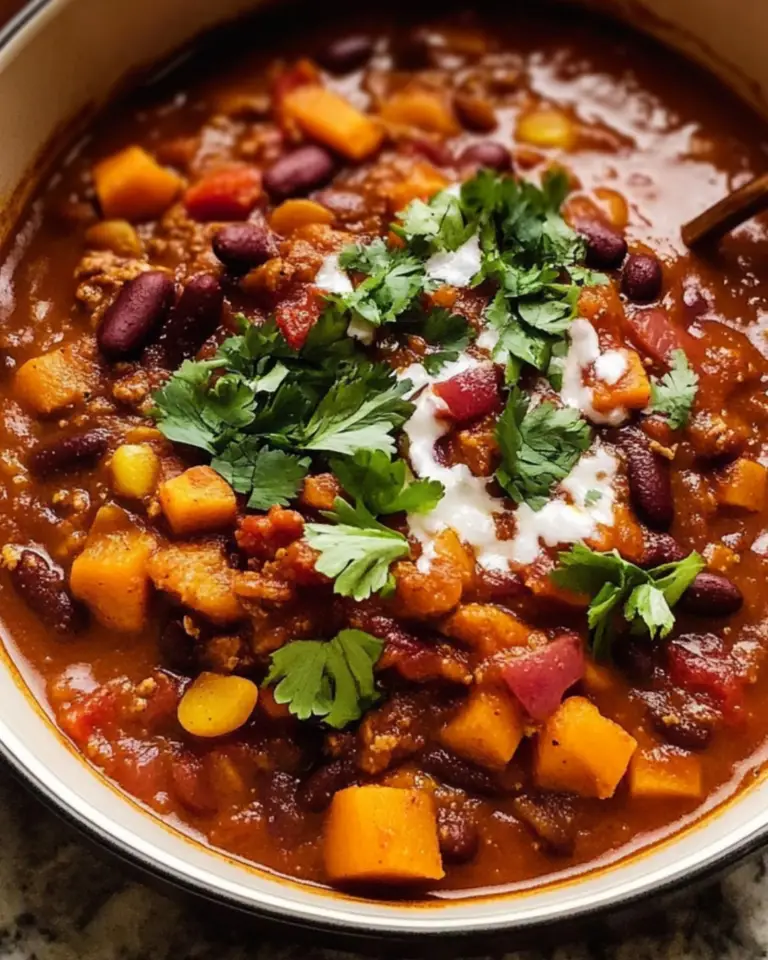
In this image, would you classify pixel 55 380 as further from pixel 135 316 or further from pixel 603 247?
pixel 603 247

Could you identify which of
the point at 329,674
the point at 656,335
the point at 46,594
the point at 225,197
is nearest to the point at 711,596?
the point at 656,335

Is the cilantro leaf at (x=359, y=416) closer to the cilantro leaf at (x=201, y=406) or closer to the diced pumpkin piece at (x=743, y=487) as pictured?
the cilantro leaf at (x=201, y=406)

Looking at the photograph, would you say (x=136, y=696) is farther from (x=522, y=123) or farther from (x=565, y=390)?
(x=522, y=123)

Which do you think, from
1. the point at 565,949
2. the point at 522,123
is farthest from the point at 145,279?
the point at 565,949

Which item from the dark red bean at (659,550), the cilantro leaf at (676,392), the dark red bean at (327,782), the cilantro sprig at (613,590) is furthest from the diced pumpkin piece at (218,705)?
the cilantro leaf at (676,392)

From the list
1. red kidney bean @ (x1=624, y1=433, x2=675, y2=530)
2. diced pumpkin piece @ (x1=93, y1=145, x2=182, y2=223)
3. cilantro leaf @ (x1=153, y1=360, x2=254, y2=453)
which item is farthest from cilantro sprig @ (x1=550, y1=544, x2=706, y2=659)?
diced pumpkin piece @ (x1=93, y1=145, x2=182, y2=223)
